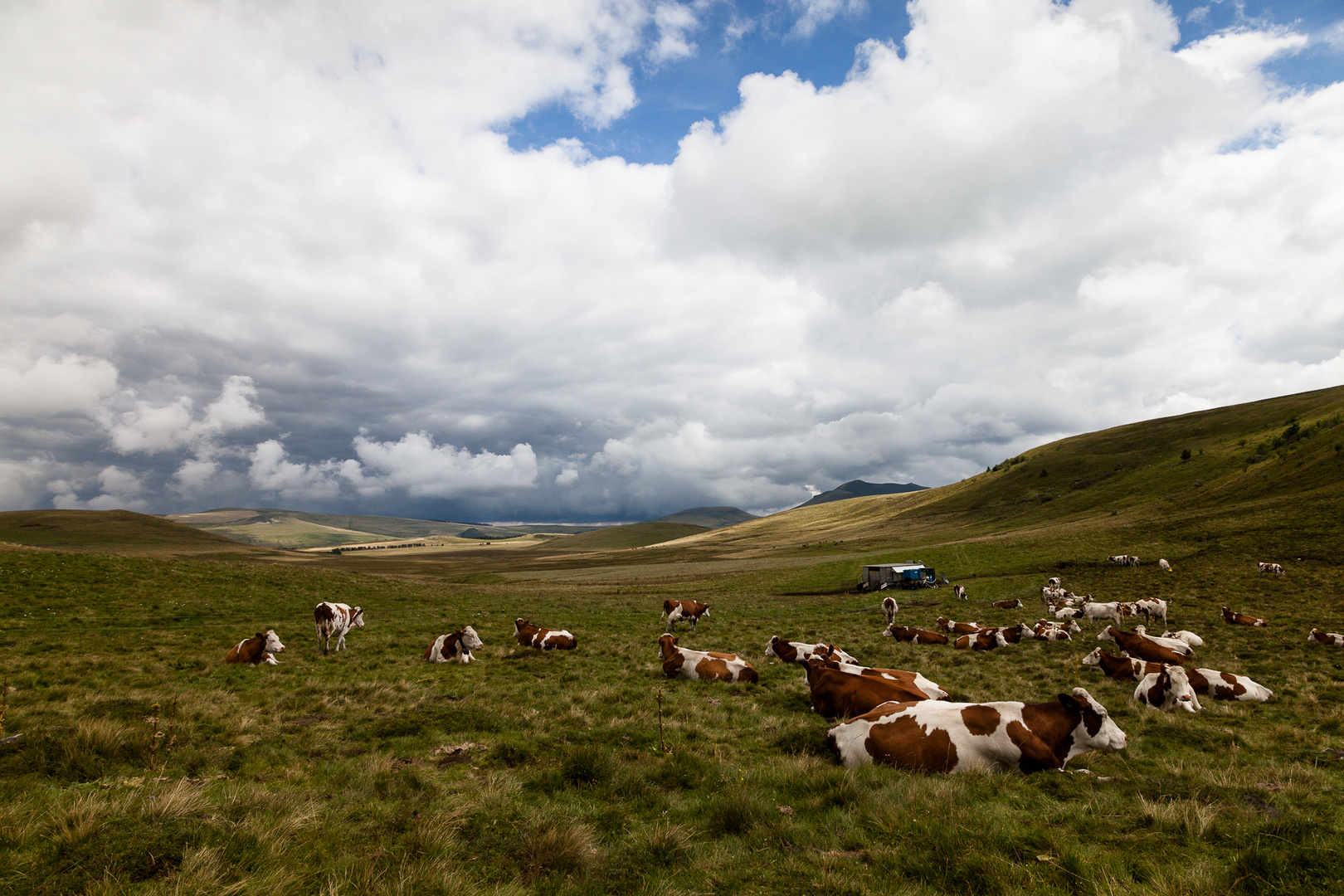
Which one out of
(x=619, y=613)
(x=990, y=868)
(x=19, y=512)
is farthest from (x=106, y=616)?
(x=19, y=512)

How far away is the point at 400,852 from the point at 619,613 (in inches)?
1229

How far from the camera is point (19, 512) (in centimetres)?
19462

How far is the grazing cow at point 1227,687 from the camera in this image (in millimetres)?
13068

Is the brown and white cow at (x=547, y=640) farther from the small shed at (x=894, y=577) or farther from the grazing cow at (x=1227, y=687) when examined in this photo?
→ the small shed at (x=894, y=577)

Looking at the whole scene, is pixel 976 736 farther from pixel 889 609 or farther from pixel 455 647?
pixel 889 609

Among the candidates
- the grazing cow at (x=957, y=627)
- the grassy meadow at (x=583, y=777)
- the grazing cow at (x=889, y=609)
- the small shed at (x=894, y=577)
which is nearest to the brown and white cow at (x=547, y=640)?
the grassy meadow at (x=583, y=777)

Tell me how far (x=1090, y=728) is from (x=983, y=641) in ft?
44.9

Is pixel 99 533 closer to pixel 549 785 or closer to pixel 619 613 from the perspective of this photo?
pixel 619 613

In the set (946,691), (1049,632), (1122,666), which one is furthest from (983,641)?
(946,691)

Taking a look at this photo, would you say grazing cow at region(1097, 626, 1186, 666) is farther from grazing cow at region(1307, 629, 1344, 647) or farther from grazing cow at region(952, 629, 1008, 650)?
grazing cow at region(1307, 629, 1344, 647)

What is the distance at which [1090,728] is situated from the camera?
30.7 ft

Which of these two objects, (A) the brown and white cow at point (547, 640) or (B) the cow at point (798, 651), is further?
(A) the brown and white cow at point (547, 640)

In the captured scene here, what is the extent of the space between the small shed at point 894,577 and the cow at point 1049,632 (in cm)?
2600

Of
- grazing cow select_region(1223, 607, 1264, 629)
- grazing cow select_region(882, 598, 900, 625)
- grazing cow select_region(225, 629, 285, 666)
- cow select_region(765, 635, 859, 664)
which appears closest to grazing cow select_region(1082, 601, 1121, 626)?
grazing cow select_region(1223, 607, 1264, 629)
